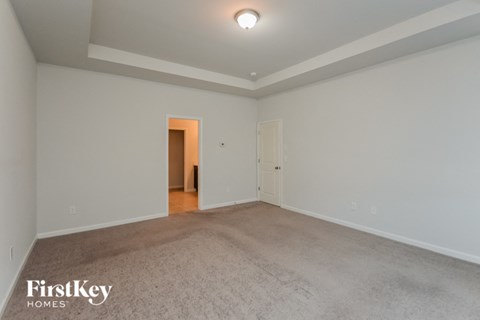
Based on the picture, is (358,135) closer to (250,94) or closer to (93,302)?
(250,94)

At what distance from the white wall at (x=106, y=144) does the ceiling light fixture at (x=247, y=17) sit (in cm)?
249

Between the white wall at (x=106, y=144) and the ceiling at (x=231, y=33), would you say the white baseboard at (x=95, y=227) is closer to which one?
the white wall at (x=106, y=144)

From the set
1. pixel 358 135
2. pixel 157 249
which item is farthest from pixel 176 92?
pixel 358 135

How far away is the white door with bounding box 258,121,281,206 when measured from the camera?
561cm

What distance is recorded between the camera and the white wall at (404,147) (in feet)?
9.52

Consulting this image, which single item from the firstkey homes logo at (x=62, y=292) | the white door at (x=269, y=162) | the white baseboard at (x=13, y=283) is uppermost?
the white door at (x=269, y=162)

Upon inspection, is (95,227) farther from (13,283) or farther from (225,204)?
(225,204)

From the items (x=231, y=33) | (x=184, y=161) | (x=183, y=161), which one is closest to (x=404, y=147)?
(x=231, y=33)

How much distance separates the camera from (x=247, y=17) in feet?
8.85

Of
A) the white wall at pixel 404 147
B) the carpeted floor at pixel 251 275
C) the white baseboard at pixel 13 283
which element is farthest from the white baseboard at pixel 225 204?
the white baseboard at pixel 13 283

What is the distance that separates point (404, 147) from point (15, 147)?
4.91 meters

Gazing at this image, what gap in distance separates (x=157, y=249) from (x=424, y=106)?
4197 mm

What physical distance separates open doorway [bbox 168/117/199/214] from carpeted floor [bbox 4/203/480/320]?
2850mm

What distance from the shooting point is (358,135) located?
13.1 feet
